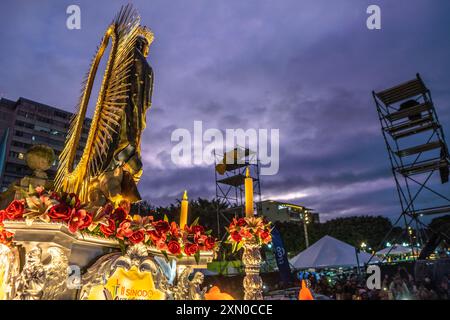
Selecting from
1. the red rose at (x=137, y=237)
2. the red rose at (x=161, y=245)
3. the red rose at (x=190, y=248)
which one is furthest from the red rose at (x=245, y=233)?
the red rose at (x=137, y=237)

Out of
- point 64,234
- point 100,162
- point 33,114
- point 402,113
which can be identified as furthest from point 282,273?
point 33,114

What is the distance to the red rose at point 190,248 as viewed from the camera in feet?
10.4

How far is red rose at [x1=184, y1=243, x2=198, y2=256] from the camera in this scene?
3.18 meters

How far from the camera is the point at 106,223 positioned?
2551 millimetres

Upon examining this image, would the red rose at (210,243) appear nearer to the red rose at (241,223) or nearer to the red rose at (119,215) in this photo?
the red rose at (241,223)

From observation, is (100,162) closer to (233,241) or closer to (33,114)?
(233,241)

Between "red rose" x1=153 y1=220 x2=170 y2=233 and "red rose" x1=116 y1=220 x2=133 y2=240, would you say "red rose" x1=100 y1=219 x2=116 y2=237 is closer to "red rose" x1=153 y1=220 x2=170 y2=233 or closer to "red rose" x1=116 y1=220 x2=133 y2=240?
"red rose" x1=116 y1=220 x2=133 y2=240

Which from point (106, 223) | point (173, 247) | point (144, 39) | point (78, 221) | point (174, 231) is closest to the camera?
point (78, 221)

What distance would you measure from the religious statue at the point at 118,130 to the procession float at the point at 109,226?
14 mm

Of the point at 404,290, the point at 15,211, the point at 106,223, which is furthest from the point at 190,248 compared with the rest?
the point at 404,290

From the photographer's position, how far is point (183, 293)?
309cm

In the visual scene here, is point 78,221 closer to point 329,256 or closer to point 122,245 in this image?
point 122,245

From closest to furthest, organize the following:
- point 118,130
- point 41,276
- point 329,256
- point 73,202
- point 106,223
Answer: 1. point 41,276
2. point 73,202
3. point 106,223
4. point 118,130
5. point 329,256

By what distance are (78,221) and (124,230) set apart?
0.45 metres
